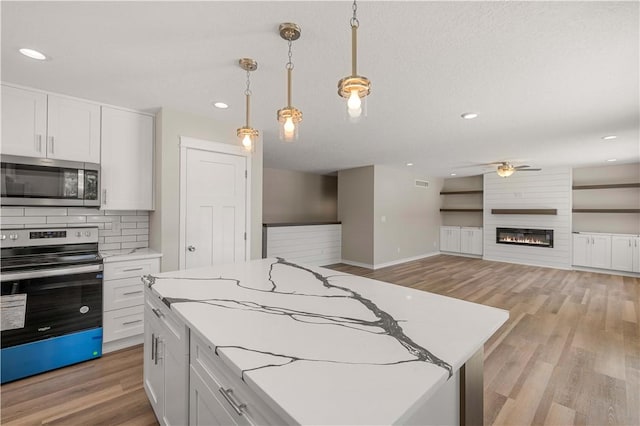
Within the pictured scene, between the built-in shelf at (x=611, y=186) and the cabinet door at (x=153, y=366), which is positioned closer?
the cabinet door at (x=153, y=366)

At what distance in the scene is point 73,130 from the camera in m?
2.54

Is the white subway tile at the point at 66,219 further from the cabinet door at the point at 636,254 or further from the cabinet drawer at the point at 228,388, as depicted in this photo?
the cabinet door at the point at 636,254

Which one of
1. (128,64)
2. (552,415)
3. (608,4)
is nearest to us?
(608,4)

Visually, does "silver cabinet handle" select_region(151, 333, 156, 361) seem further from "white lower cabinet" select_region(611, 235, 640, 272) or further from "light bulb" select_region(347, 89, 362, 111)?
"white lower cabinet" select_region(611, 235, 640, 272)

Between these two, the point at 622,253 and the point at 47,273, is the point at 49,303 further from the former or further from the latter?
the point at 622,253

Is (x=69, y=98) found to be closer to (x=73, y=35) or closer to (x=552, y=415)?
(x=73, y=35)

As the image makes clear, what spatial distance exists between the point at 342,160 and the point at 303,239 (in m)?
1.92

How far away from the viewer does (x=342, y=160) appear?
5555 millimetres

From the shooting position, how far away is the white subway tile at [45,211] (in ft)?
8.26

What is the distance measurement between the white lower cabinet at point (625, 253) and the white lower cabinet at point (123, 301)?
8.40m

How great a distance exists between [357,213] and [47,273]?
5.28 m

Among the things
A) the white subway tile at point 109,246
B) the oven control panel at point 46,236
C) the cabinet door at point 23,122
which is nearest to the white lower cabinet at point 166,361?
the oven control panel at point 46,236

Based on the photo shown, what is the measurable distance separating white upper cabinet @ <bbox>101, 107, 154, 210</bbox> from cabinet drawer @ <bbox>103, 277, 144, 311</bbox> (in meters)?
0.74

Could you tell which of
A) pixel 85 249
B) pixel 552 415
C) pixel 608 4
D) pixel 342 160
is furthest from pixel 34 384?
pixel 342 160
